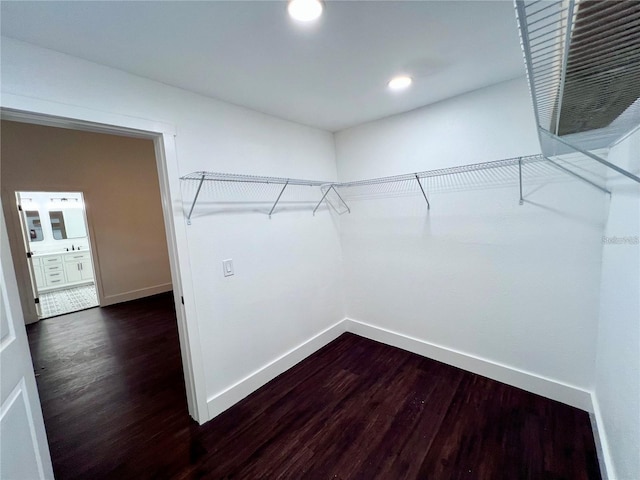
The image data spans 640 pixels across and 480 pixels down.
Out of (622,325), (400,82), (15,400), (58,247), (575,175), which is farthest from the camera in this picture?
(58,247)

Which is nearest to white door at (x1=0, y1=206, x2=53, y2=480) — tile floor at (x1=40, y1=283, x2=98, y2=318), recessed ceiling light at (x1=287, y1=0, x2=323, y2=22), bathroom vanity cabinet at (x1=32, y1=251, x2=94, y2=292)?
recessed ceiling light at (x1=287, y1=0, x2=323, y2=22)

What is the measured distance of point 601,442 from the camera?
153 centimetres

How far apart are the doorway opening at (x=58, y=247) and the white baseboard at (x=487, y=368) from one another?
5.73 meters

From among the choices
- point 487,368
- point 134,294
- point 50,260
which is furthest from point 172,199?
point 50,260

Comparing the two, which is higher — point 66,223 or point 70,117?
point 70,117

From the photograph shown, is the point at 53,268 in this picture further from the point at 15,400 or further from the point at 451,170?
the point at 451,170

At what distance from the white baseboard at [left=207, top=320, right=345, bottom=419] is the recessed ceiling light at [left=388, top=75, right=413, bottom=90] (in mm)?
2344

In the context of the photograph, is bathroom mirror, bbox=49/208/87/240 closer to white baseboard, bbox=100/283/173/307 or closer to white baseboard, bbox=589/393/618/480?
white baseboard, bbox=100/283/173/307

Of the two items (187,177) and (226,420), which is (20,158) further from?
(226,420)

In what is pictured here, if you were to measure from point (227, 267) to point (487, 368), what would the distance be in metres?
2.26

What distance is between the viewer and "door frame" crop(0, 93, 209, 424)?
1.41m

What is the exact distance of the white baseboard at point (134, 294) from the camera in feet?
15.8

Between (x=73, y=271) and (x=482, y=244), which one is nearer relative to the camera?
(x=482, y=244)

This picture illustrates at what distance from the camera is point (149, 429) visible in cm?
191
